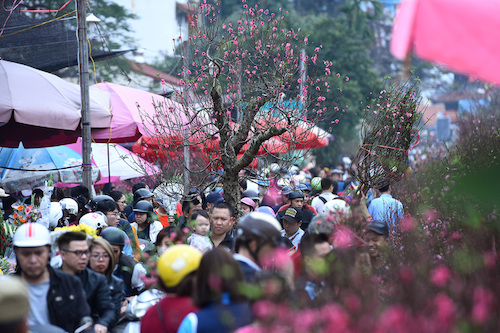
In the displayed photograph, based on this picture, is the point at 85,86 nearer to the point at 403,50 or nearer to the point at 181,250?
the point at 181,250

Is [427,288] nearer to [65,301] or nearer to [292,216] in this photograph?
[65,301]

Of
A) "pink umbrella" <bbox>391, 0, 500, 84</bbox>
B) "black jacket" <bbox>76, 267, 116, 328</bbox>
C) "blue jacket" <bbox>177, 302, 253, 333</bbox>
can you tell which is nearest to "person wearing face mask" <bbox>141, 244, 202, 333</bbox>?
"blue jacket" <bbox>177, 302, 253, 333</bbox>

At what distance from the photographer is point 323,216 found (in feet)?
14.7

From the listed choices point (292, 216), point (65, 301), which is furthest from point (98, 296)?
point (292, 216)

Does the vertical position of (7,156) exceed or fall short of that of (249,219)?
it falls short

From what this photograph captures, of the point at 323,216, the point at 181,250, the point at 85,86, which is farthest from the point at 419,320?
the point at 85,86

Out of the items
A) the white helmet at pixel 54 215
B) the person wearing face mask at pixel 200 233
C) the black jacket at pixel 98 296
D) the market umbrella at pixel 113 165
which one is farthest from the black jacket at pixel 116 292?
the market umbrella at pixel 113 165

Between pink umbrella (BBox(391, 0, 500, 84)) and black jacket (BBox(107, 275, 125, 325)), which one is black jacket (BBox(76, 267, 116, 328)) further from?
pink umbrella (BBox(391, 0, 500, 84))

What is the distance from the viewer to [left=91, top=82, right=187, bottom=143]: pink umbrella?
32.6 feet

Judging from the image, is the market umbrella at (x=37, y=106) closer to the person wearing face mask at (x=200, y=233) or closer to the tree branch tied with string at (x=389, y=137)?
the person wearing face mask at (x=200, y=233)

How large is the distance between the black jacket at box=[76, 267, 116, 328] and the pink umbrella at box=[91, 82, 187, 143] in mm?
5045

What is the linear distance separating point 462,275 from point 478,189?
1.67 feet

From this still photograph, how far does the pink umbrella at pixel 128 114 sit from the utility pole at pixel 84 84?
2.21 feet

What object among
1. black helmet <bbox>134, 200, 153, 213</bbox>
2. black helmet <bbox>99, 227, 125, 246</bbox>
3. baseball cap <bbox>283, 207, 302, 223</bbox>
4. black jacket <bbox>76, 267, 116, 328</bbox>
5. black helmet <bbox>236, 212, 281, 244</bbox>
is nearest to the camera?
black helmet <bbox>236, 212, 281, 244</bbox>
